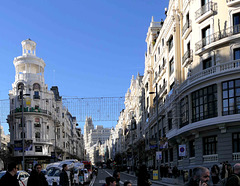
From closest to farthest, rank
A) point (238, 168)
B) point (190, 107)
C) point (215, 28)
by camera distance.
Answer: point (238, 168), point (215, 28), point (190, 107)

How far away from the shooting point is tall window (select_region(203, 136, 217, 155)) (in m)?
29.1

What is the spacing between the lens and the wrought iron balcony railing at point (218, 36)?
2815cm

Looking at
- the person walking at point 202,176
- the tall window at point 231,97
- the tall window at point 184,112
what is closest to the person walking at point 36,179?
the person walking at point 202,176

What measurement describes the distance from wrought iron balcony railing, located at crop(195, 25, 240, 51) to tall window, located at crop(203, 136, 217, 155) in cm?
754

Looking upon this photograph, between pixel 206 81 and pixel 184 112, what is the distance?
575 cm

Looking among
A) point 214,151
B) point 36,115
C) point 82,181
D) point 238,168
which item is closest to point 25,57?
point 36,115

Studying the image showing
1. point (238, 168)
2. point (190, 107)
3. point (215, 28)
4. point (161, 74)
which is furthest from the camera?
point (161, 74)

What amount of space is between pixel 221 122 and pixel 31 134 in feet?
149

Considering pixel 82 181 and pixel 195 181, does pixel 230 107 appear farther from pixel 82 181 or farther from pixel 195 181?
pixel 195 181

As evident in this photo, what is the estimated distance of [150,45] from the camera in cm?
6075

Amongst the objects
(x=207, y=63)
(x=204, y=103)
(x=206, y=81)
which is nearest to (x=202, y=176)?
(x=206, y=81)

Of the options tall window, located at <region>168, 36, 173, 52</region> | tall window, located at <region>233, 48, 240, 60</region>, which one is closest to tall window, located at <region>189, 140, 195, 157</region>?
tall window, located at <region>233, 48, 240, 60</region>

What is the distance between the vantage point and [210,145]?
97.4 ft

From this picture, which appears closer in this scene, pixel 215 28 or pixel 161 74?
pixel 215 28
